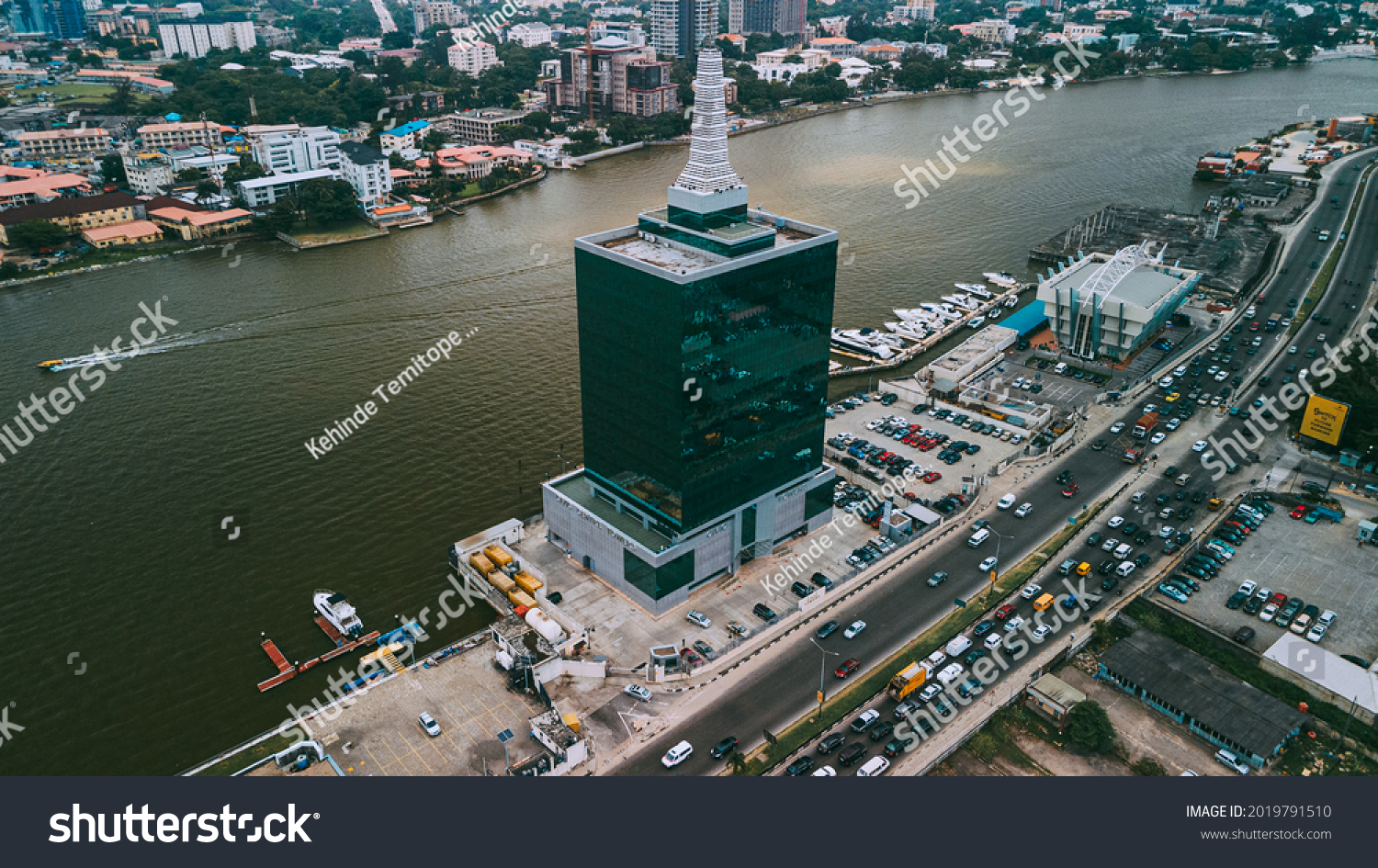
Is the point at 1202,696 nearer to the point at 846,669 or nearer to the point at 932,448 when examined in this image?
the point at 846,669

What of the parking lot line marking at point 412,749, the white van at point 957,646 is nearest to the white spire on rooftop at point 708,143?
the white van at point 957,646

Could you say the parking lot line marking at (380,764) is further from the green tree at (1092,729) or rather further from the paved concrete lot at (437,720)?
the green tree at (1092,729)

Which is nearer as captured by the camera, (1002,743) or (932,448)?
(1002,743)

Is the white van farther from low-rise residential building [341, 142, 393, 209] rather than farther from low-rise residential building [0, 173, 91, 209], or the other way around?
low-rise residential building [0, 173, 91, 209]

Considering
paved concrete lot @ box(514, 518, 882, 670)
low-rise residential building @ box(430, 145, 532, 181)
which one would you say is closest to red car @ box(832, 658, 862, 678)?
paved concrete lot @ box(514, 518, 882, 670)

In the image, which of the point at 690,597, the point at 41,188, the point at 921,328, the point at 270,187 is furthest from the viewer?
the point at 270,187

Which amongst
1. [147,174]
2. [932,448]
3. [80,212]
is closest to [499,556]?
[932,448]

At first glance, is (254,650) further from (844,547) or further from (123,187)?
(123,187)

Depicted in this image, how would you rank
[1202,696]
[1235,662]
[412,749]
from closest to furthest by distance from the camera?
1. [412,749]
2. [1202,696]
3. [1235,662]
